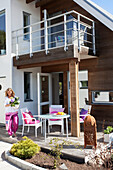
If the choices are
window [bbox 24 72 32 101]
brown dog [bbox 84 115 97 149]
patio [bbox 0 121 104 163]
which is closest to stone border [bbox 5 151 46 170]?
patio [bbox 0 121 104 163]

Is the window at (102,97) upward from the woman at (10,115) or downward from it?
upward

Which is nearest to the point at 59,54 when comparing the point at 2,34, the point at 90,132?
the point at 90,132

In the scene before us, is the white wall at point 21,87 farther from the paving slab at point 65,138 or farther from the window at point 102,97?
the window at point 102,97

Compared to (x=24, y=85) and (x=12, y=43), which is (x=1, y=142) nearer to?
(x=24, y=85)

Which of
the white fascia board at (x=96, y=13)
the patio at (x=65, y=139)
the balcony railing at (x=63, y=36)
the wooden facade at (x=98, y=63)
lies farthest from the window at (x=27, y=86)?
the white fascia board at (x=96, y=13)

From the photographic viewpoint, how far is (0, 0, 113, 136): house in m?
7.10

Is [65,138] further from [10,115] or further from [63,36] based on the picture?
[63,36]

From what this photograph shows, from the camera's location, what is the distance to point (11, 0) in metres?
8.76

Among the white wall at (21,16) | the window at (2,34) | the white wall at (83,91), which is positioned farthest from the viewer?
the window at (2,34)

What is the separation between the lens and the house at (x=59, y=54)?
7.10 m

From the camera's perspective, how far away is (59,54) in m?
6.69

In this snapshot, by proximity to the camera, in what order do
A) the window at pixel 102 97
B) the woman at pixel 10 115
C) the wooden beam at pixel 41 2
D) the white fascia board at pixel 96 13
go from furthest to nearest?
the wooden beam at pixel 41 2
the window at pixel 102 97
the white fascia board at pixel 96 13
the woman at pixel 10 115

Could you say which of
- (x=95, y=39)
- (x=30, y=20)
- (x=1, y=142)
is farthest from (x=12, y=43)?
(x=1, y=142)

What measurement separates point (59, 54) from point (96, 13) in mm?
2590
